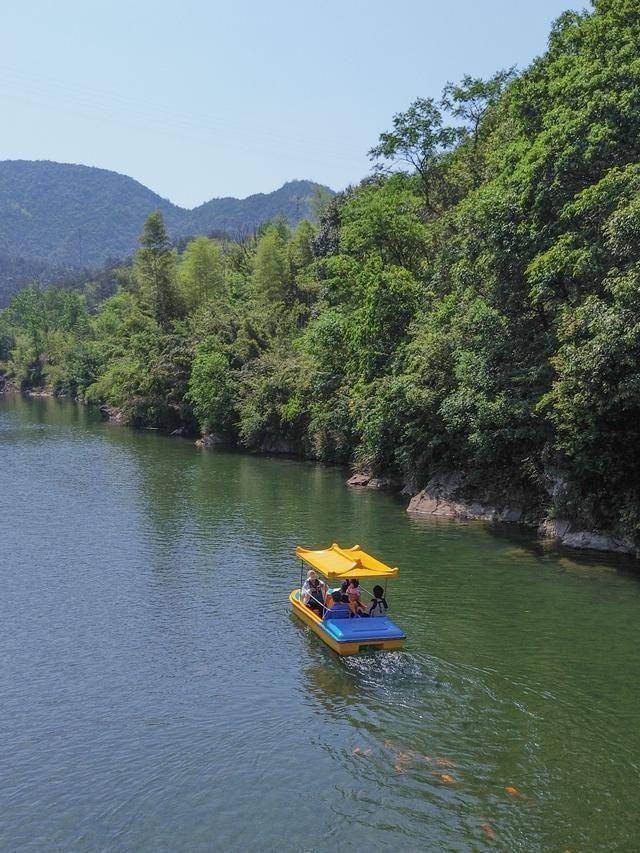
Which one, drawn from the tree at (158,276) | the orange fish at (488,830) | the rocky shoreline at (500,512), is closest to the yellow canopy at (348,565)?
the orange fish at (488,830)

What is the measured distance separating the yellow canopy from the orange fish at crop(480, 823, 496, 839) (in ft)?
29.9

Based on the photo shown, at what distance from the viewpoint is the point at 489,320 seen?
35156mm

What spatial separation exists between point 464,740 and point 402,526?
20.6m

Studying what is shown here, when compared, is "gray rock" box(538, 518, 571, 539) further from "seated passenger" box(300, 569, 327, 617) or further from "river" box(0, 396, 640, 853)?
"seated passenger" box(300, 569, 327, 617)

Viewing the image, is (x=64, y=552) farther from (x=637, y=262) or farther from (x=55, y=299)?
(x=55, y=299)

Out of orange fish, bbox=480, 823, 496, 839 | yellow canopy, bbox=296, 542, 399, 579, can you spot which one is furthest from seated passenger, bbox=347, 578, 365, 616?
orange fish, bbox=480, 823, 496, 839

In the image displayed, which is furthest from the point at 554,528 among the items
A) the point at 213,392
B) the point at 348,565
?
the point at 213,392

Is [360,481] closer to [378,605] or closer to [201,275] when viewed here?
[378,605]

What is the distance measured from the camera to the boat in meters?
20.6

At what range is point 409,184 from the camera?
57.1 m

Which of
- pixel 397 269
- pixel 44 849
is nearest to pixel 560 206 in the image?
pixel 397 269

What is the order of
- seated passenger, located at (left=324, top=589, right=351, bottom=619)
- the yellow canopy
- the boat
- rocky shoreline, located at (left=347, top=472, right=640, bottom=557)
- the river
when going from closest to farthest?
1. the river
2. the boat
3. seated passenger, located at (left=324, top=589, right=351, bottom=619)
4. the yellow canopy
5. rocky shoreline, located at (left=347, top=472, right=640, bottom=557)

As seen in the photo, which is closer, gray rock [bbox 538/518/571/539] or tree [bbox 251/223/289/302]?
gray rock [bbox 538/518/571/539]

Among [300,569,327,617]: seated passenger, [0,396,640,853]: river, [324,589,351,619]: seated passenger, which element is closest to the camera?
[0,396,640,853]: river
